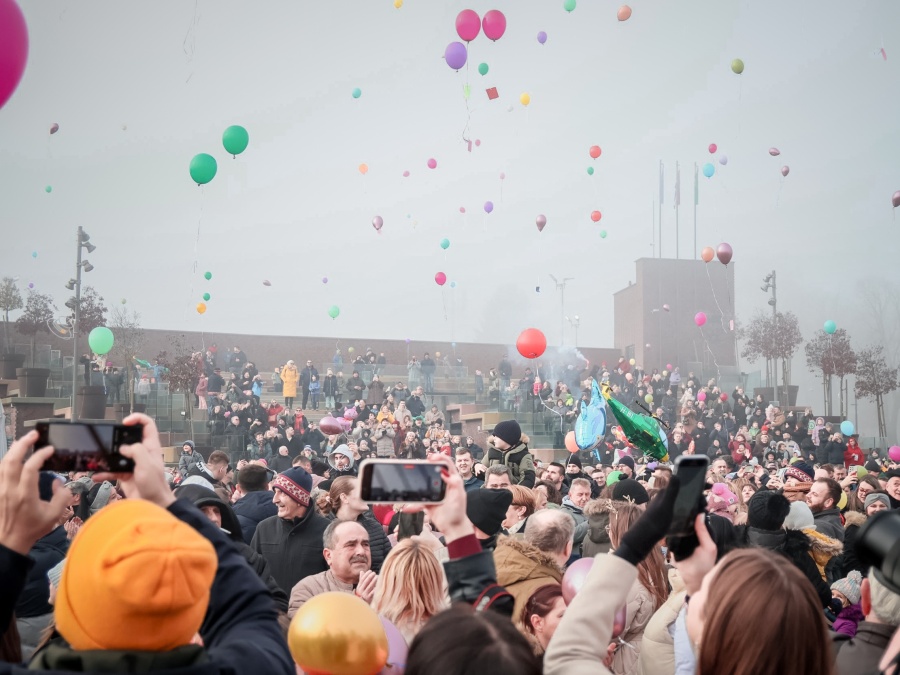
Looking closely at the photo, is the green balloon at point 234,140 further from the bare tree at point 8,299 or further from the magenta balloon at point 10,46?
the bare tree at point 8,299

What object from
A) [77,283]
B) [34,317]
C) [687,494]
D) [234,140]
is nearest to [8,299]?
[34,317]

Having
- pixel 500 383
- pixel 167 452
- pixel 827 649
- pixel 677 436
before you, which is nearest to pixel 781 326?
pixel 500 383

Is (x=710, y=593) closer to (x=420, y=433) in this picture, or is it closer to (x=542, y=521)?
(x=542, y=521)

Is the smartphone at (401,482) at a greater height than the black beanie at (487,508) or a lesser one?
greater

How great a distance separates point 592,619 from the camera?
6.64 ft

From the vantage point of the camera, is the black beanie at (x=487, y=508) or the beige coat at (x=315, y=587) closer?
the beige coat at (x=315, y=587)

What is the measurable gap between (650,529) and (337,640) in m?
0.76

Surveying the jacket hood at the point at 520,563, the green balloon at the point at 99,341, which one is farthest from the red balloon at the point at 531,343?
the jacket hood at the point at 520,563

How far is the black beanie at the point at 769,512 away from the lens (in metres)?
5.50

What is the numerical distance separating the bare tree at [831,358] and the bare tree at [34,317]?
29.5 meters

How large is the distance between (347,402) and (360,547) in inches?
920

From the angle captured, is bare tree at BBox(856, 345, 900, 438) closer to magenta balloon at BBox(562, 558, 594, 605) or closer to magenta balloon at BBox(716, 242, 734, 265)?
magenta balloon at BBox(716, 242, 734, 265)

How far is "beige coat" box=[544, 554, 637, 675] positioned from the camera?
200cm

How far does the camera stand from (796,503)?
21.4 ft
